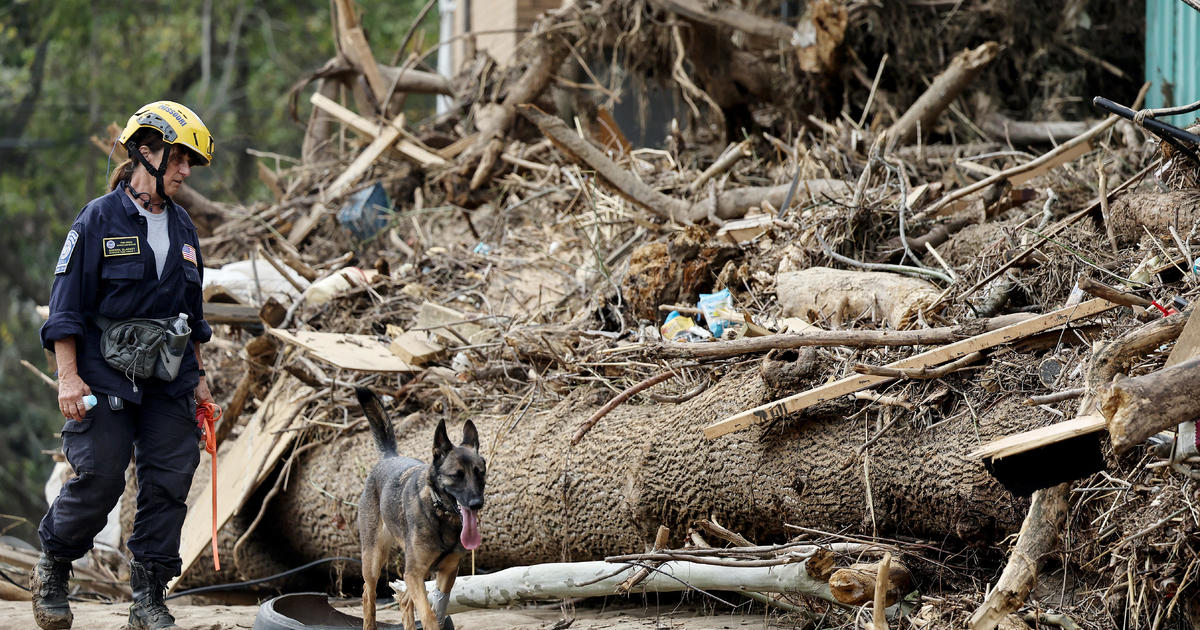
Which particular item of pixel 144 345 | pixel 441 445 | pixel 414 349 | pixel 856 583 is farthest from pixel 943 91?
pixel 144 345

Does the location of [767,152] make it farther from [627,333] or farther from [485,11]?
[485,11]

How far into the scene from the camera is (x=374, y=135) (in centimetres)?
957

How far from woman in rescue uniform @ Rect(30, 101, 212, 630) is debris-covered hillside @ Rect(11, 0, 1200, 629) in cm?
139

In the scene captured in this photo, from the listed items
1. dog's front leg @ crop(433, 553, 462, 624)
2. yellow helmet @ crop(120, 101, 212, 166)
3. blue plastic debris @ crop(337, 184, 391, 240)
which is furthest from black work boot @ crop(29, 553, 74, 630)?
blue plastic debris @ crop(337, 184, 391, 240)

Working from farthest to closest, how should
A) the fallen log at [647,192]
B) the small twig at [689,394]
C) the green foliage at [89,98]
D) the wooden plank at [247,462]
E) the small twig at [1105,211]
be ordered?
the green foliage at [89,98], the fallen log at [647,192], the wooden plank at [247,462], the small twig at [689,394], the small twig at [1105,211]

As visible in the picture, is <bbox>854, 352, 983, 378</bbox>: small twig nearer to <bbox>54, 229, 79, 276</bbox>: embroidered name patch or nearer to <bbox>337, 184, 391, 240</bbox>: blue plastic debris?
<bbox>54, 229, 79, 276</bbox>: embroidered name patch

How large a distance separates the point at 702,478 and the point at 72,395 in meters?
2.61

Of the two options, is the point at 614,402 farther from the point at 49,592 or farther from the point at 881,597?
the point at 49,592

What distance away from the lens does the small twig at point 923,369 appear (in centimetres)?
413

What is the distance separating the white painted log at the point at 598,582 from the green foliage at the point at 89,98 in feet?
51.4

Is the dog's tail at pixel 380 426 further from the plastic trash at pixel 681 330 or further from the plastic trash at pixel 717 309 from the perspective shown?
the plastic trash at pixel 717 309

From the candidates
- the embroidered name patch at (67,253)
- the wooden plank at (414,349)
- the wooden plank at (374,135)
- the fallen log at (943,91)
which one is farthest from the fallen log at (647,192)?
the embroidered name patch at (67,253)

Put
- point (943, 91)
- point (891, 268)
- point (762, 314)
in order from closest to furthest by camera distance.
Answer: point (891, 268) → point (762, 314) → point (943, 91)

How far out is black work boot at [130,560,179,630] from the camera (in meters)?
4.85
